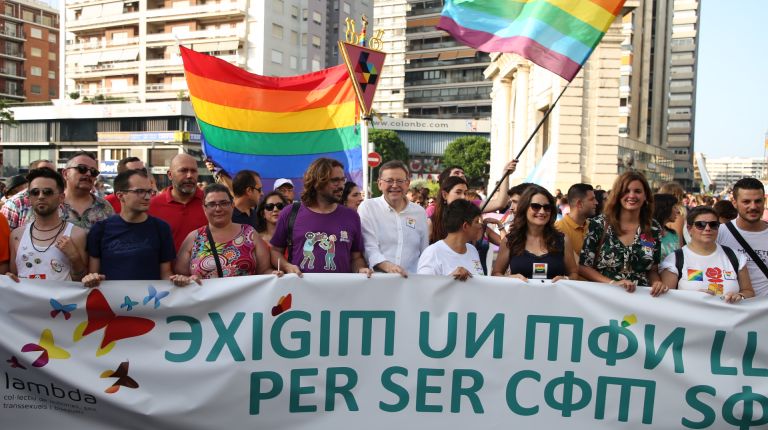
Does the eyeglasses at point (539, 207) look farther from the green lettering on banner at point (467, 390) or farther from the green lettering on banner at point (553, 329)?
the green lettering on banner at point (467, 390)

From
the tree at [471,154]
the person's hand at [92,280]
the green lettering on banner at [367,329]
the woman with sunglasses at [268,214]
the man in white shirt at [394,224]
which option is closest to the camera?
the person's hand at [92,280]

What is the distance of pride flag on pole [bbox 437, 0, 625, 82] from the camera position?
636 cm

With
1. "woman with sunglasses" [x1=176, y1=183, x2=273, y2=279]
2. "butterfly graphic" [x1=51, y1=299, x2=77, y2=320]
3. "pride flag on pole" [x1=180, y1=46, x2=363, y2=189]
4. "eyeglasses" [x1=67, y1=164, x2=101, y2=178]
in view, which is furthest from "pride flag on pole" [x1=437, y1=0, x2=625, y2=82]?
"butterfly graphic" [x1=51, y1=299, x2=77, y2=320]

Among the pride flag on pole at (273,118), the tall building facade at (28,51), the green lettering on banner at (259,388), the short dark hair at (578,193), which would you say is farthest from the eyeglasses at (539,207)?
the tall building facade at (28,51)

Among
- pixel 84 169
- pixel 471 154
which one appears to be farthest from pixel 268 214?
pixel 471 154

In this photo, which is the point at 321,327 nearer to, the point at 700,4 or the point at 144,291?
the point at 144,291

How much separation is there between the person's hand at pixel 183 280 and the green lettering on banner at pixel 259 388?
66 cm

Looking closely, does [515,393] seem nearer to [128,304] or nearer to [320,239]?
[320,239]

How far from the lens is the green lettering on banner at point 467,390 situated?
4215 millimetres

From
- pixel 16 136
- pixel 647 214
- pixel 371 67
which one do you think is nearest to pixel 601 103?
pixel 371 67

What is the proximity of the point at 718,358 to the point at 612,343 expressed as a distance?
652 mm

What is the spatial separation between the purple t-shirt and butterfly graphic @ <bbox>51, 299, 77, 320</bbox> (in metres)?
1.27

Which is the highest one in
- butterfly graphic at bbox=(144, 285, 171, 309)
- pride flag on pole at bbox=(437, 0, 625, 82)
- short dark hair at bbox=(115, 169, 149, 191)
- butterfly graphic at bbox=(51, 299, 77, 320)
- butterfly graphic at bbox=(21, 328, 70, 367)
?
pride flag on pole at bbox=(437, 0, 625, 82)

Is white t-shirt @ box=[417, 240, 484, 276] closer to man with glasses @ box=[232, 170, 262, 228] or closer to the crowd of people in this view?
the crowd of people
